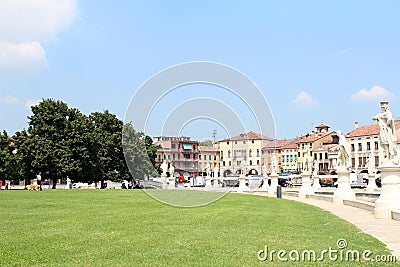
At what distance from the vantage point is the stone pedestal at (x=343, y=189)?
26.7 meters

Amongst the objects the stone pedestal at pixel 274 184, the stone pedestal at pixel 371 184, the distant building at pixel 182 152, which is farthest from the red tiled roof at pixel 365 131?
the stone pedestal at pixel 274 184

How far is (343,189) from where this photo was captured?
27.0 metres

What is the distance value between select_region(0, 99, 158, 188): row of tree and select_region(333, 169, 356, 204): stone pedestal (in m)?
33.2

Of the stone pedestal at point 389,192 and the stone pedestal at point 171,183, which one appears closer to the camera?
the stone pedestal at point 389,192

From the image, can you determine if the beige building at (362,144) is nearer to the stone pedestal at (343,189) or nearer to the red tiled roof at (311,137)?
the red tiled roof at (311,137)

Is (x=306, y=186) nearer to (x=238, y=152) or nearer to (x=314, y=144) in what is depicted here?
(x=238, y=152)

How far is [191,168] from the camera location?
73500 mm

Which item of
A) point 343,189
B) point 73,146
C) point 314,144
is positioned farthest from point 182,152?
point 314,144

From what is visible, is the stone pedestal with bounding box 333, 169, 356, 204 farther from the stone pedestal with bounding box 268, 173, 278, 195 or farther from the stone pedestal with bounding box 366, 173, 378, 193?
the stone pedestal with bounding box 268, 173, 278, 195

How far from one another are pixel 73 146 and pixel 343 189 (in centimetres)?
3853

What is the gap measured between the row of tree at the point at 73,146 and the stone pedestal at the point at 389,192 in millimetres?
40715

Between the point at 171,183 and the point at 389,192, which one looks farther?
the point at 171,183

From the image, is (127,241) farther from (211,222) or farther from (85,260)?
(211,222)

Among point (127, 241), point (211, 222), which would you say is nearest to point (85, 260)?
point (127, 241)
